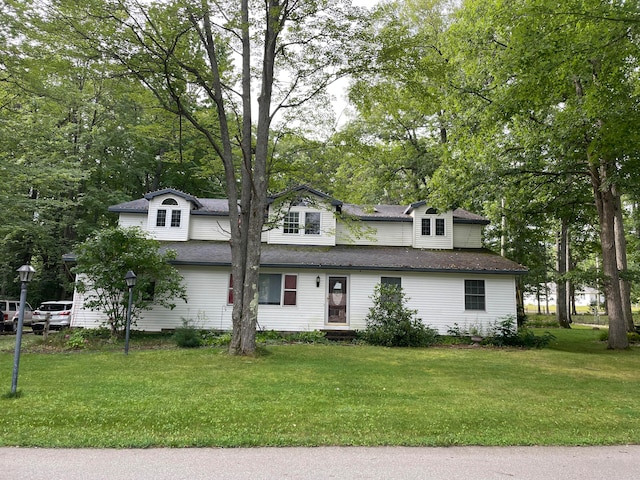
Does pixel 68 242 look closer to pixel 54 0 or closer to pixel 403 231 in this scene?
pixel 54 0

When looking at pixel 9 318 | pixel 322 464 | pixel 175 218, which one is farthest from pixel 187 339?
pixel 9 318

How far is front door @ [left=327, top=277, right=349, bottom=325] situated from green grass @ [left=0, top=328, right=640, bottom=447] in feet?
17.4

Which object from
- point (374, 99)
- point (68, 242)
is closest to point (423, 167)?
point (374, 99)

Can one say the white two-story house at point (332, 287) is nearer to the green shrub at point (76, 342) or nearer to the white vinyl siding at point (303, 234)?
the white vinyl siding at point (303, 234)

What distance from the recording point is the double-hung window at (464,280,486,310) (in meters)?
16.3

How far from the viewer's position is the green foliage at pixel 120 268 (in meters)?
13.5

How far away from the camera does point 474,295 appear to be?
53.6 feet

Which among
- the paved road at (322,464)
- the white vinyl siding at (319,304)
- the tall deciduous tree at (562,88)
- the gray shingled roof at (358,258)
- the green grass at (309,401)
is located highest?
the tall deciduous tree at (562,88)

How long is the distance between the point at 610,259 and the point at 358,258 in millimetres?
9120

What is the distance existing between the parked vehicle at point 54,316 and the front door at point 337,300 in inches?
435

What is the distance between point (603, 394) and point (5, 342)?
56.2 feet

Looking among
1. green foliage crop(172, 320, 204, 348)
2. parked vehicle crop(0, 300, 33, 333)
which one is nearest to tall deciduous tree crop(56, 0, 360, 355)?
green foliage crop(172, 320, 204, 348)

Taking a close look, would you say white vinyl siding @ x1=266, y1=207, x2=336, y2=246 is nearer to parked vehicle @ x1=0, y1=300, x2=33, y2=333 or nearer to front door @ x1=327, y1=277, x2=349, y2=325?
front door @ x1=327, y1=277, x2=349, y2=325

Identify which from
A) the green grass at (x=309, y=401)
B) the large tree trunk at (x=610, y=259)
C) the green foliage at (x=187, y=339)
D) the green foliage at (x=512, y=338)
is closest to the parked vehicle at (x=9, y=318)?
the green grass at (x=309, y=401)
